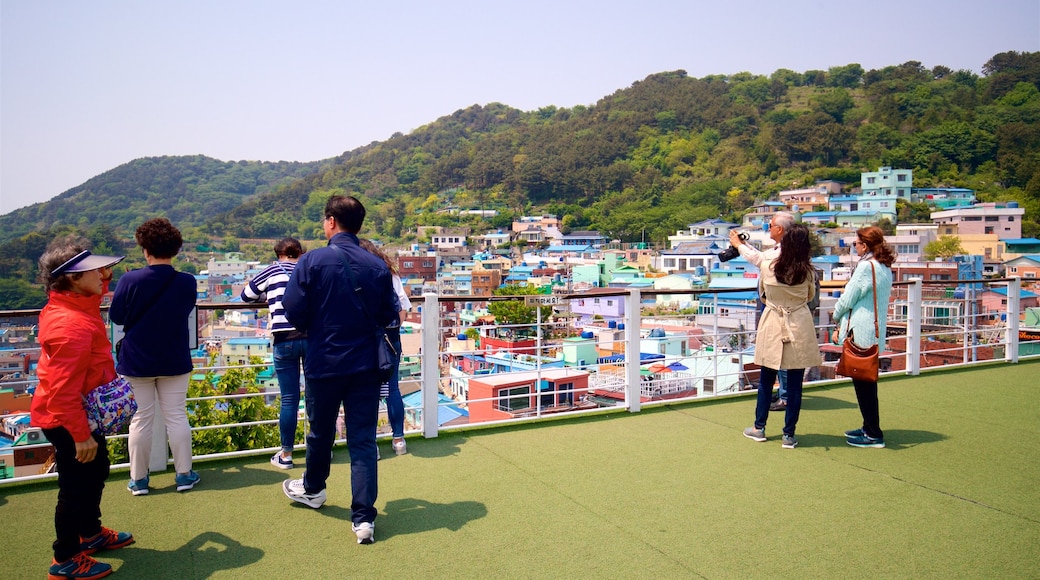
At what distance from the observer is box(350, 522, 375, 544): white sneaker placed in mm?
2445

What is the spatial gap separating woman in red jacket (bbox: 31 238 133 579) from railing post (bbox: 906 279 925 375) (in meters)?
6.08

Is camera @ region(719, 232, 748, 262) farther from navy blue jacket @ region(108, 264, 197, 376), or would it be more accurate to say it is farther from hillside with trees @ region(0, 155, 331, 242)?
hillside with trees @ region(0, 155, 331, 242)

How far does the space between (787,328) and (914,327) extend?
313 centimetres

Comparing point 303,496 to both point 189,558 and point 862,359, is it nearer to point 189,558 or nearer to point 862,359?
point 189,558

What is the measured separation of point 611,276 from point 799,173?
35943 mm

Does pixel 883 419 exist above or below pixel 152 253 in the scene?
below

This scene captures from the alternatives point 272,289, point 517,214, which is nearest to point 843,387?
point 272,289

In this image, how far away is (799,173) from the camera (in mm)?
76750

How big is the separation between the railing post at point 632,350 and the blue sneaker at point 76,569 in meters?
3.20

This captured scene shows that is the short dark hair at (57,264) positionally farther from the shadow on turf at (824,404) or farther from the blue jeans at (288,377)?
the shadow on turf at (824,404)

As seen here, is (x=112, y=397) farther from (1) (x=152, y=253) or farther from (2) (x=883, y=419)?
(2) (x=883, y=419)

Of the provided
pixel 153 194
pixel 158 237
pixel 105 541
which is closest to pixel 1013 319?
pixel 158 237

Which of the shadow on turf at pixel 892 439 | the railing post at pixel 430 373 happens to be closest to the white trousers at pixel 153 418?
the railing post at pixel 430 373

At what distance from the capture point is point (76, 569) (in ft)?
7.02
